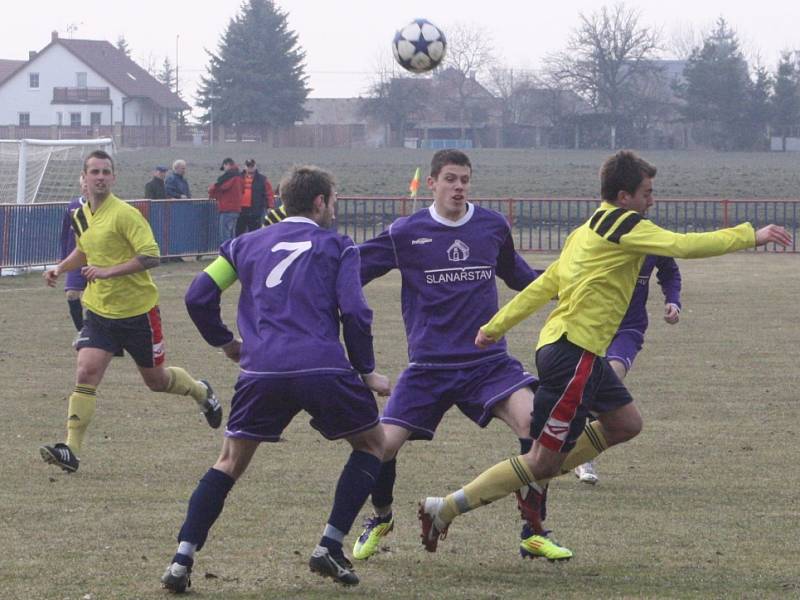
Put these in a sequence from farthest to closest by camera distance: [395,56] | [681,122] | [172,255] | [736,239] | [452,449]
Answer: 1. [681,122]
2. [172,255]
3. [395,56]
4. [452,449]
5. [736,239]

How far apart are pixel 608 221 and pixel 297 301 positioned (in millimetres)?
1419

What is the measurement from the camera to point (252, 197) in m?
25.1

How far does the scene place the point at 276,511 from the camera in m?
7.25

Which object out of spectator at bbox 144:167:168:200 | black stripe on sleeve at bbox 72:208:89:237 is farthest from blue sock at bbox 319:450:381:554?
spectator at bbox 144:167:168:200

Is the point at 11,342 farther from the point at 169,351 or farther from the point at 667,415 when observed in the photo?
the point at 667,415

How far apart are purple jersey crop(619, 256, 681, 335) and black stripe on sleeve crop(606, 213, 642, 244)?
2133mm

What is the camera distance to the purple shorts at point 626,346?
8.04 metres

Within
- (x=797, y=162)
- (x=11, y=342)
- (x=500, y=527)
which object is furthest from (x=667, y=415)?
(x=797, y=162)

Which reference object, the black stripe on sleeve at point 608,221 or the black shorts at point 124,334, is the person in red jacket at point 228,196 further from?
the black stripe on sleeve at point 608,221

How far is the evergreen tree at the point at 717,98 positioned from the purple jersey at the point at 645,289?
70791 mm

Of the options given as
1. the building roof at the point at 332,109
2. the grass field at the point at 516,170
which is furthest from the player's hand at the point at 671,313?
the building roof at the point at 332,109

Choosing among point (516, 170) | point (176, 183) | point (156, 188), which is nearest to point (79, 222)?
point (156, 188)

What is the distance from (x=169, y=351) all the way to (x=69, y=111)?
273 ft

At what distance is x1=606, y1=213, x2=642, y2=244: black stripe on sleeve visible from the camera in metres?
5.88
